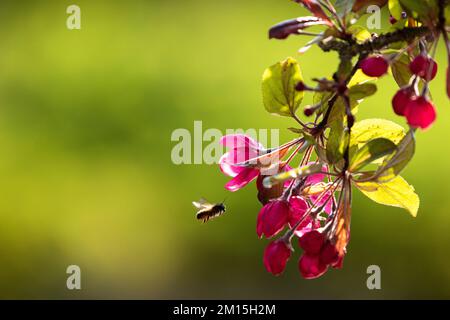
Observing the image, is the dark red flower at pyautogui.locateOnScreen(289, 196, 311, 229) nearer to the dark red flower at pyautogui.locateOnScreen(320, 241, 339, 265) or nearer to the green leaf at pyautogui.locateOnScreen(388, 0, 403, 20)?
the dark red flower at pyautogui.locateOnScreen(320, 241, 339, 265)

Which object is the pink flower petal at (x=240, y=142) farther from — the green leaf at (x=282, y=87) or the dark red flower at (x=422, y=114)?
the dark red flower at (x=422, y=114)

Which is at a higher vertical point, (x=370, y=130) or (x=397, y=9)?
(x=397, y=9)

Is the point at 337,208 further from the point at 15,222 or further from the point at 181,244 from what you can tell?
the point at 15,222

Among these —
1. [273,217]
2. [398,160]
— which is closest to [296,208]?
[273,217]

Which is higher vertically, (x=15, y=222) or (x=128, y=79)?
(x=128, y=79)

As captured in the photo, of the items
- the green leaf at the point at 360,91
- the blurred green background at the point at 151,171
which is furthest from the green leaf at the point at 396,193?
the blurred green background at the point at 151,171

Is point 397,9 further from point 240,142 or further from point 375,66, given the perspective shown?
point 240,142

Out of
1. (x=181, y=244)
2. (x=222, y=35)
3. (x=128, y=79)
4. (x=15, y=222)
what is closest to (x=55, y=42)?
(x=128, y=79)
